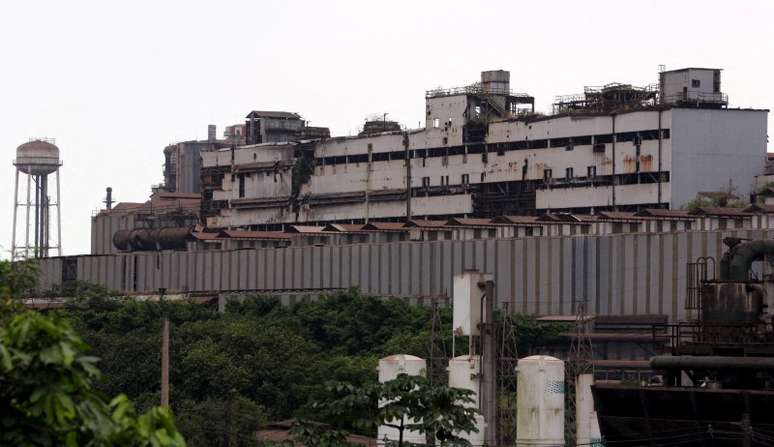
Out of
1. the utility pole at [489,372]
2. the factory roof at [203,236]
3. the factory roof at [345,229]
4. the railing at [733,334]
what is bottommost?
the utility pole at [489,372]

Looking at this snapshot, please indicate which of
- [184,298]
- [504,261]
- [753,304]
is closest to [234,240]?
[184,298]

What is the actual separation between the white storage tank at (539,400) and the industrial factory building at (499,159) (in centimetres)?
6233

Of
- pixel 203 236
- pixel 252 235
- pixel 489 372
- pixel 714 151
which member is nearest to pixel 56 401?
pixel 489 372

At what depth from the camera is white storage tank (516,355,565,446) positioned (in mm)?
47625

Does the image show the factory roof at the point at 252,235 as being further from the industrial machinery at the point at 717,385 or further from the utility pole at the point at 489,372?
the industrial machinery at the point at 717,385

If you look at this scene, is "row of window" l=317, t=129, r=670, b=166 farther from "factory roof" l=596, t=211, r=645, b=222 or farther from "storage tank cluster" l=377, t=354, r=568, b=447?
"storage tank cluster" l=377, t=354, r=568, b=447

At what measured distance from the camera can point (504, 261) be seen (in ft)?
302

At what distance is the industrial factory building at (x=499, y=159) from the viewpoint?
361 ft

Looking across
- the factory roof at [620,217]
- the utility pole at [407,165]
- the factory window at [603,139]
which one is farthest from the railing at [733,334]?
the utility pole at [407,165]

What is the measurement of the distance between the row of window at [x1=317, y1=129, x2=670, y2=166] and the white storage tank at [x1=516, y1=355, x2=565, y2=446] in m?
62.6

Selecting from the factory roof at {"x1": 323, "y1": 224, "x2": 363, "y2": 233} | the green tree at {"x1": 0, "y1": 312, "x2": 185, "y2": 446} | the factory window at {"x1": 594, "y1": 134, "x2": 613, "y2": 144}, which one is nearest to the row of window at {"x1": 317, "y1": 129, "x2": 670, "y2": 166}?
the factory window at {"x1": 594, "y1": 134, "x2": 613, "y2": 144}

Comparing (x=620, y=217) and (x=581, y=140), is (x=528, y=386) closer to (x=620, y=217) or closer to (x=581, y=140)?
(x=620, y=217)

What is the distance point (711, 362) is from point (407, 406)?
12.6 meters

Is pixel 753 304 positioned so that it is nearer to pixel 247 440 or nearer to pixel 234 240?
pixel 247 440
